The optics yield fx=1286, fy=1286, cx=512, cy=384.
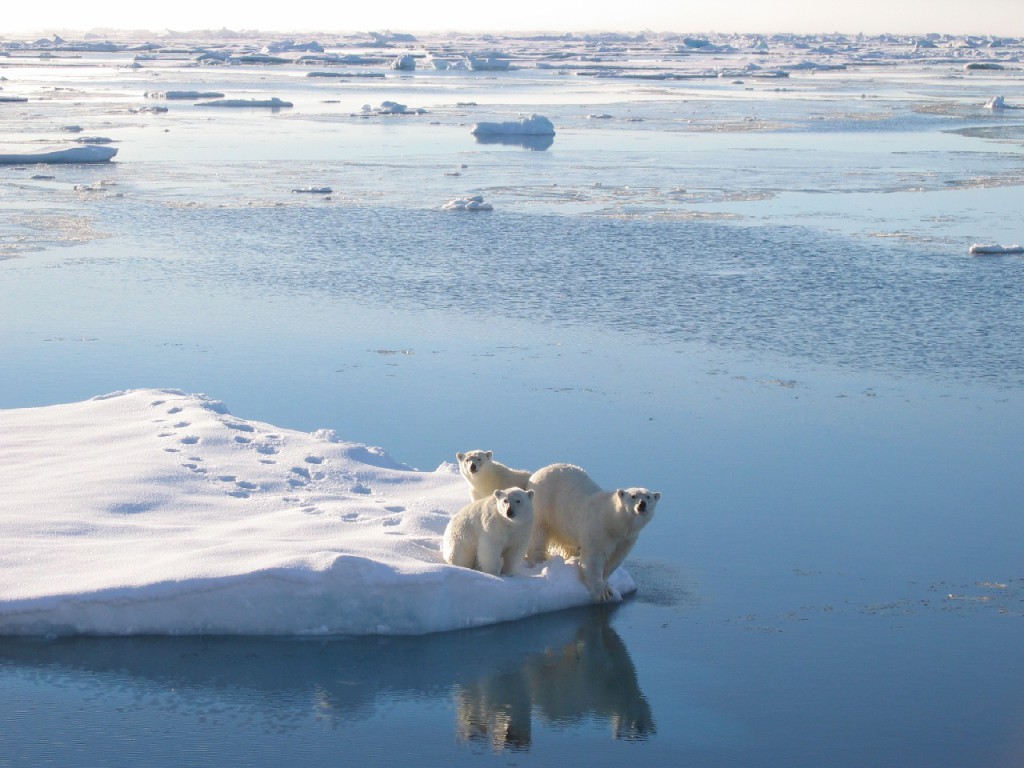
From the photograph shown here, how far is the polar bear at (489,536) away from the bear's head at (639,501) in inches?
16.8

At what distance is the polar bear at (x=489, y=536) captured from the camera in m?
5.92

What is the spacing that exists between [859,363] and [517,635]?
17.3ft

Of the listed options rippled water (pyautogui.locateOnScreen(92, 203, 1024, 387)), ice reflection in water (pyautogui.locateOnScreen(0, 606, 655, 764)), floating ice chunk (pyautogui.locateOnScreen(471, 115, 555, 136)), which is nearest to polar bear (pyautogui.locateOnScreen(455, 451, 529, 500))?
ice reflection in water (pyautogui.locateOnScreen(0, 606, 655, 764))

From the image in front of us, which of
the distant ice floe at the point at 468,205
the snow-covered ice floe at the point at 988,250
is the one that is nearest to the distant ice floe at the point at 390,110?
the distant ice floe at the point at 468,205

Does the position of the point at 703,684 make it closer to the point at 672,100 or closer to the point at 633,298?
the point at 633,298

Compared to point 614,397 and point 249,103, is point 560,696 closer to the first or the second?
point 614,397

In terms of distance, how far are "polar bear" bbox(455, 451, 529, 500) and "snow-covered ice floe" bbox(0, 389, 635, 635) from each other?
13.4 inches

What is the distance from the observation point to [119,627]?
568cm

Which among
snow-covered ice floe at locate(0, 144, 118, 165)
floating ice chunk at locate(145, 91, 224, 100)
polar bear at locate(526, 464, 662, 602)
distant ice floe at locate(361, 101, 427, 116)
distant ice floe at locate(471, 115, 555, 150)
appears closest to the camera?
polar bear at locate(526, 464, 662, 602)

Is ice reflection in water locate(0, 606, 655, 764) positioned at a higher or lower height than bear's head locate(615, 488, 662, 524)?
lower

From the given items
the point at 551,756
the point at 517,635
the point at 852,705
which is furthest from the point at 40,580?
the point at 852,705

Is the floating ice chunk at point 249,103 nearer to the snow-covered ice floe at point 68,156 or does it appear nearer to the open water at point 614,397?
the open water at point 614,397

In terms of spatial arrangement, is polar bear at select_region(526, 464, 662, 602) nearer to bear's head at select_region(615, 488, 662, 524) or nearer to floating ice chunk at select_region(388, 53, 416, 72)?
bear's head at select_region(615, 488, 662, 524)

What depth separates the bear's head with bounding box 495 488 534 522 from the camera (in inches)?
226
